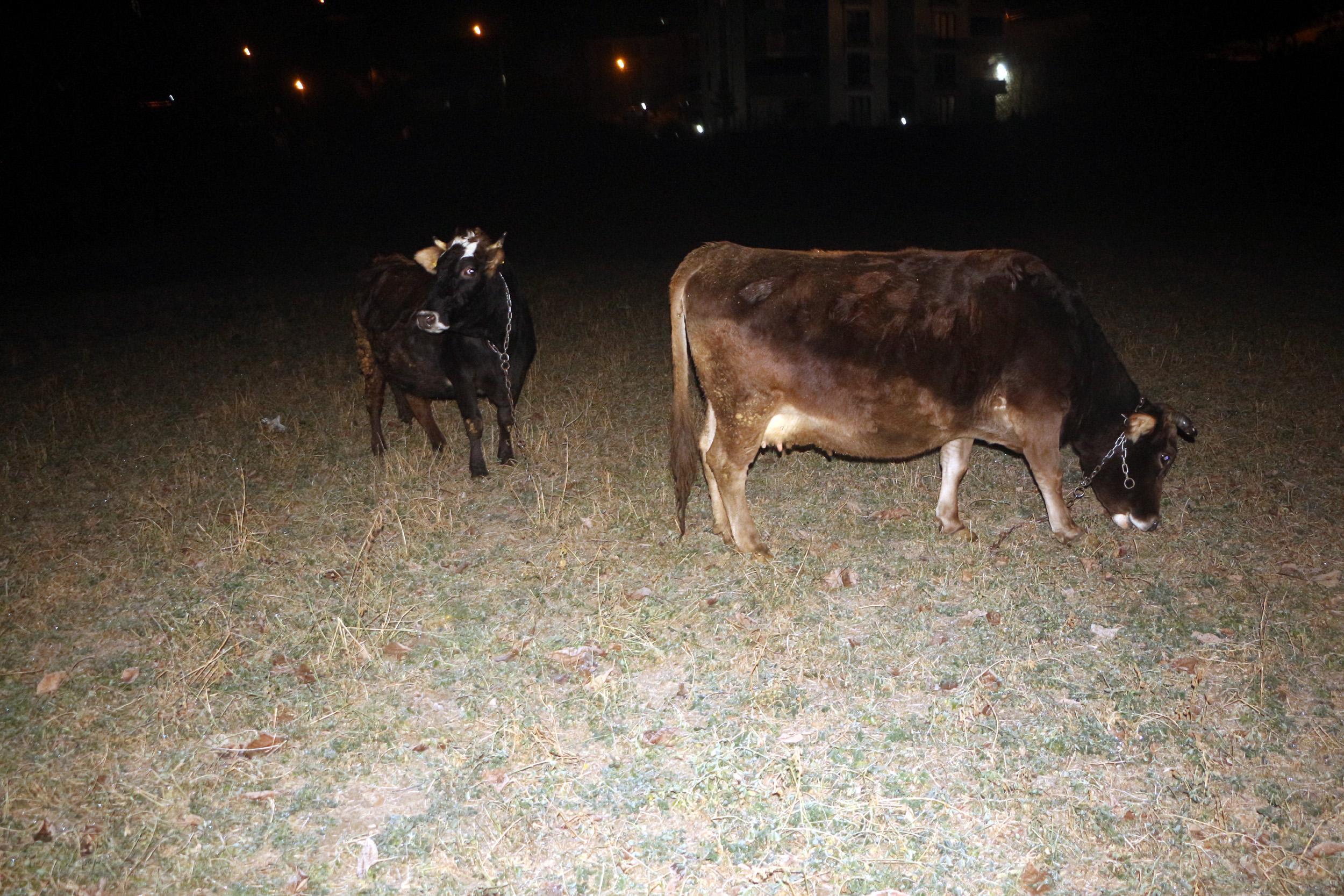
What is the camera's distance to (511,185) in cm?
3775

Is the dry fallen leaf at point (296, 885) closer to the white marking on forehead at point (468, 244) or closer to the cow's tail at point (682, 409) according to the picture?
the cow's tail at point (682, 409)

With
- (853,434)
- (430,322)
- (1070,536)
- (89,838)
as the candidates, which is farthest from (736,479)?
(89,838)

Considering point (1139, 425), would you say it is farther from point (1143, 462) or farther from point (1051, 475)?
point (1051, 475)

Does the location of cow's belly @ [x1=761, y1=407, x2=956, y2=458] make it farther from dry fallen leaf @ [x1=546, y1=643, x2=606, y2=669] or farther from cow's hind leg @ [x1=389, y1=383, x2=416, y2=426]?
cow's hind leg @ [x1=389, y1=383, x2=416, y2=426]

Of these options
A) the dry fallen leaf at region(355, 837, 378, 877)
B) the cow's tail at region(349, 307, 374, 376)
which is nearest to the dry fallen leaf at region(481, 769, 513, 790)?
the dry fallen leaf at region(355, 837, 378, 877)

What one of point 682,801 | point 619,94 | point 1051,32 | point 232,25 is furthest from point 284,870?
point 1051,32

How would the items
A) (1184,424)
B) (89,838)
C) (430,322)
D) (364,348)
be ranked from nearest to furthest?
(89,838), (1184,424), (430,322), (364,348)

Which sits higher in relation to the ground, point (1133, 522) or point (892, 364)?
point (892, 364)

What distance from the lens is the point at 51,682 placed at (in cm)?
515

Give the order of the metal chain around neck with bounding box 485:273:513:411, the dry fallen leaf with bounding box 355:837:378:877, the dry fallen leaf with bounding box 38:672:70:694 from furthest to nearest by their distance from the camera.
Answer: the metal chain around neck with bounding box 485:273:513:411
the dry fallen leaf with bounding box 38:672:70:694
the dry fallen leaf with bounding box 355:837:378:877

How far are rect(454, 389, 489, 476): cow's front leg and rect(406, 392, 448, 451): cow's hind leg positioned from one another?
28.9 inches

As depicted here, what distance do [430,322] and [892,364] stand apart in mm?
3761

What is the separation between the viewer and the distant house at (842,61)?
50125 mm

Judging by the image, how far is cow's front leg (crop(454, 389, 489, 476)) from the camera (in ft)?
26.0
